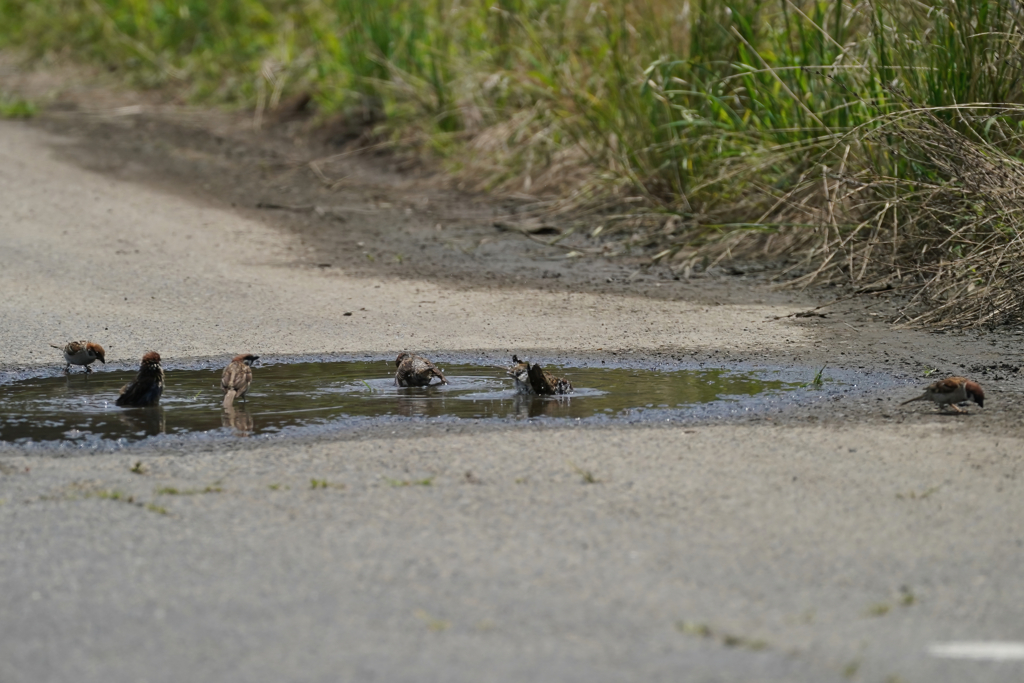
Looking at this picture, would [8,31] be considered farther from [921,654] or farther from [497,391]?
[921,654]

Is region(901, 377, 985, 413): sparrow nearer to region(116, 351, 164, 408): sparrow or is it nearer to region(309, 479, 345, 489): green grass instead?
region(309, 479, 345, 489): green grass

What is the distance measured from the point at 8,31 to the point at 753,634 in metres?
22.0

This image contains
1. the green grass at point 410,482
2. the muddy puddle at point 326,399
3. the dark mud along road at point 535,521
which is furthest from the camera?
the muddy puddle at point 326,399

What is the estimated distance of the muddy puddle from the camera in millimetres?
5723

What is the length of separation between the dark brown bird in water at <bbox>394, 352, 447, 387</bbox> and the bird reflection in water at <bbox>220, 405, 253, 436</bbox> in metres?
0.80

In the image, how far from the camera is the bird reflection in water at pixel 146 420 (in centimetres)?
564

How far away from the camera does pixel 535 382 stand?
244 inches

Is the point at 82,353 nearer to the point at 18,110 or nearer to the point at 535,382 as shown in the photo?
the point at 535,382

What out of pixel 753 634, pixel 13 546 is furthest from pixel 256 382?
pixel 753 634

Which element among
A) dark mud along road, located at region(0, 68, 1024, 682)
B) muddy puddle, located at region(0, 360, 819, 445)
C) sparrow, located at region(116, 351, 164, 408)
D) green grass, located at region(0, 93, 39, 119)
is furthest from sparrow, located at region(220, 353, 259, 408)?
green grass, located at region(0, 93, 39, 119)

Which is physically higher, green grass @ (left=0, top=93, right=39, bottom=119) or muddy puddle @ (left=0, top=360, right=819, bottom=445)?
green grass @ (left=0, top=93, right=39, bottom=119)

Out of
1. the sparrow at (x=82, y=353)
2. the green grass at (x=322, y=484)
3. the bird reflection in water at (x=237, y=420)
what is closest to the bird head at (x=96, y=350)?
the sparrow at (x=82, y=353)

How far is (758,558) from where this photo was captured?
392cm

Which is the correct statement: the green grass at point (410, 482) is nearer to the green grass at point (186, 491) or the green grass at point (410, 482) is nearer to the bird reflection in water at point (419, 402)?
the green grass at point (186, 491)
